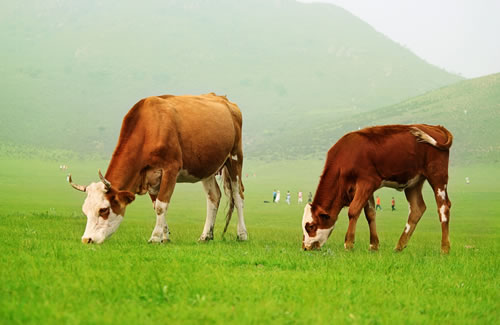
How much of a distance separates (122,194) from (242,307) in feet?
21.7

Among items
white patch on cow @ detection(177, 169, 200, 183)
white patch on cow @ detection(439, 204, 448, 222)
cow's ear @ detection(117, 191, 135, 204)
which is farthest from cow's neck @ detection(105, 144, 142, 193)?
white patch on cow @ detection(439, 204, 448, 222)

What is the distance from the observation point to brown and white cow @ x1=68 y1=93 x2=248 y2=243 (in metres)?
13.2

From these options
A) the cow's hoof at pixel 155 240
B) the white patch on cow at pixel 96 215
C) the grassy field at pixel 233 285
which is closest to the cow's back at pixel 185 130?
the white patch on cow at pixel 96 215

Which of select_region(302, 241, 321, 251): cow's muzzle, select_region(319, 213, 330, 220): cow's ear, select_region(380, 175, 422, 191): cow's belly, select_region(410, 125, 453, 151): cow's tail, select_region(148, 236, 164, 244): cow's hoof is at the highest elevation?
select_region(410, 125, 453, 151): cow's tail

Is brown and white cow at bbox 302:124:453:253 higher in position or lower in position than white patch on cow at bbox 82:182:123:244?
higher

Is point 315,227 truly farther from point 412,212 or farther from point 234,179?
point 234,179

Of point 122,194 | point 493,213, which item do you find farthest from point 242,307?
point 493,213

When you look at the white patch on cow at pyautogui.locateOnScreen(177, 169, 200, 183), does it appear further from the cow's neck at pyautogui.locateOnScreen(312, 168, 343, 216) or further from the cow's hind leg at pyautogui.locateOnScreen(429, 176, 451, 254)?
the cow's hind leg at pyautogui.locateOnScreen(429, 176, 451, 254)

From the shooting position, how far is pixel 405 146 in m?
14.0

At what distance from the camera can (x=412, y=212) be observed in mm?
14680

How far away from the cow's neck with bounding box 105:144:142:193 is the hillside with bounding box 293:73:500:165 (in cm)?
11242

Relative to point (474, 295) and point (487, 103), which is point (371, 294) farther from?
point (487, 103)

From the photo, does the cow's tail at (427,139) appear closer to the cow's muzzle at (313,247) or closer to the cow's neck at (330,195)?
the cow's neck at (330,195)

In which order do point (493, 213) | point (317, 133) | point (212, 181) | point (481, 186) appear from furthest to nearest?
point (317, 133)
point (481, 186)
point (493, 213)
point (212, 181)
